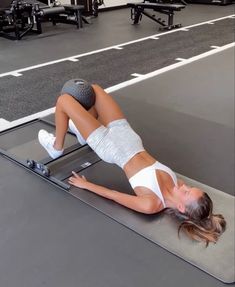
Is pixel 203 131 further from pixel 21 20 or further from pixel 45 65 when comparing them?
pixel 21 20

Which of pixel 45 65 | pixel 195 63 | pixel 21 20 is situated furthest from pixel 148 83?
pixel 21 20

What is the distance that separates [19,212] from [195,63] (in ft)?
10.8

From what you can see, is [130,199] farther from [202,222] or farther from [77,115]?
[77,115]

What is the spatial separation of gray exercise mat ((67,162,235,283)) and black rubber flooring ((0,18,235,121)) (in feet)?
4.46

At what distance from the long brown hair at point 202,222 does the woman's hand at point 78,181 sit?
1.83 feet

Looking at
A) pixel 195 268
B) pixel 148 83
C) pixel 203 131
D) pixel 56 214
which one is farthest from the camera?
pixel 148 83

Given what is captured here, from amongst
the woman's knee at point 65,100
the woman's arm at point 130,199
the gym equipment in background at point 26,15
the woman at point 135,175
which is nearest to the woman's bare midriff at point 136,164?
the woman at point 135,175

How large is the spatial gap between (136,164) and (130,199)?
0.18m

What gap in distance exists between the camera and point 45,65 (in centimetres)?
445

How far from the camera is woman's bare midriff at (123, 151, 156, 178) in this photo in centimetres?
185

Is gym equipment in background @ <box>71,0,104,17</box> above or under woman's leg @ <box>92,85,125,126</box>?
under

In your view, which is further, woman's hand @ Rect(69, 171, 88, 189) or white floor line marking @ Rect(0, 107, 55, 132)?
white floor line marking @ Rect(0, 107, 55, 132)

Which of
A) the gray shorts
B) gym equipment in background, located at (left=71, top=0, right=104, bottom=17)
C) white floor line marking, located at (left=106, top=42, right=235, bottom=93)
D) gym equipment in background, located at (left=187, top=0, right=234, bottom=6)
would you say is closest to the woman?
the gray shorts

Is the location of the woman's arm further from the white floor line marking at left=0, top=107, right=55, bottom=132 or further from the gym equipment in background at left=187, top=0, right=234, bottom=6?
the gym equipment in background at left=187, top=0, right=234, bottom=6
